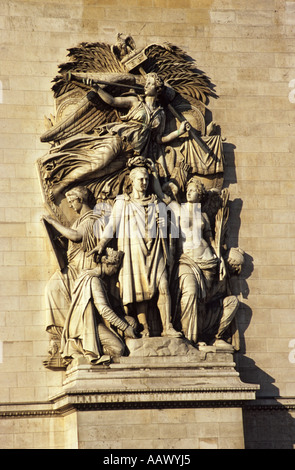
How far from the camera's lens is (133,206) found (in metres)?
17.9

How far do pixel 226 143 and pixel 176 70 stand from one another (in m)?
1.43

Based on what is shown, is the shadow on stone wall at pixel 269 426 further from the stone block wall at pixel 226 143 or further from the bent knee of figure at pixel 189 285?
the bent knee of figure at pixel 189 285

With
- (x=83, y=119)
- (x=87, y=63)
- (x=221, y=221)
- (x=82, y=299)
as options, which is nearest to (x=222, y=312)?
(x=221, y=221)

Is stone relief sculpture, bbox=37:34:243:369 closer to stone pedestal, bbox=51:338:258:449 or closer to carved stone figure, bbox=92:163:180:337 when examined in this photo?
carved stone figure, bbox=92:163:180:337

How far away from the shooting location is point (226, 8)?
765 inches

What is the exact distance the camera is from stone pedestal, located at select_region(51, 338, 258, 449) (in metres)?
16.8

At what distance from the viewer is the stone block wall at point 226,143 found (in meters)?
17.8

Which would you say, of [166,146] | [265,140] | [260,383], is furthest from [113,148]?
[260,383]

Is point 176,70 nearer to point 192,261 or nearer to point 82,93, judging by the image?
point 82,93

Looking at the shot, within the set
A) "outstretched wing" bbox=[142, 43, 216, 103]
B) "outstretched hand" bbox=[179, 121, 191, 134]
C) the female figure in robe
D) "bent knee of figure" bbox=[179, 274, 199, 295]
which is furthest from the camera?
"outstretched wing" bbox=[142, 43, 216, 103]

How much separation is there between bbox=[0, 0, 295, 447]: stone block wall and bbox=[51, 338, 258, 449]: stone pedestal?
83 centimetres

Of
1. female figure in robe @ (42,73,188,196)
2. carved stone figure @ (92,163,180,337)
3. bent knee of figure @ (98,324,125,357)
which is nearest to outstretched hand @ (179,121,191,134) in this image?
female figure in robe @ (42,73,188,196)
